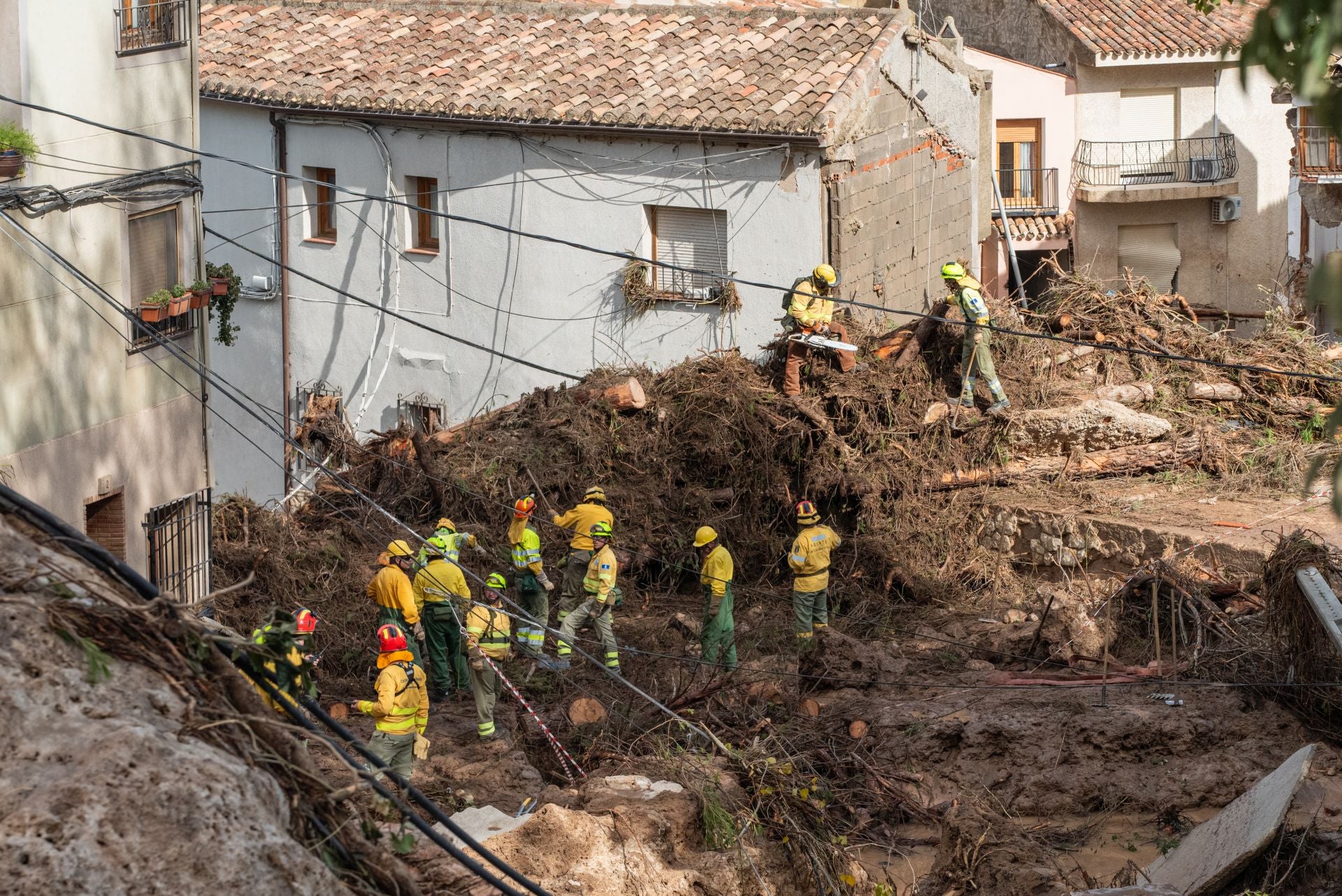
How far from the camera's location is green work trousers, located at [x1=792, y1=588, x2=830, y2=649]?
1495 centimetres

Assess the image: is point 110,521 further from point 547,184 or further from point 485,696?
point 547,184

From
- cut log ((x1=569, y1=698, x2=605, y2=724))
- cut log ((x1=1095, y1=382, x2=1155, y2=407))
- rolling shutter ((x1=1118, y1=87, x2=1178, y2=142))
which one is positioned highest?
rolling shutter ((x1=1118, y1=87, x2=1178, y2=142))

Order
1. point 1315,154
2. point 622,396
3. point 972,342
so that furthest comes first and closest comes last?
point 1315,154 < point 622,396 < point 972,342

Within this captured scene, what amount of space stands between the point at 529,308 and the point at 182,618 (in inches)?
680

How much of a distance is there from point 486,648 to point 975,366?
261 inches

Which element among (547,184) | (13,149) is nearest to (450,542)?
(13,149)

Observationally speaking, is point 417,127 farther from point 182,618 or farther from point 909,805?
point 182,618

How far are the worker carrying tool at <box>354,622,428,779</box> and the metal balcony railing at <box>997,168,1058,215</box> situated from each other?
85.7 ft

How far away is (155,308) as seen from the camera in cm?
1424

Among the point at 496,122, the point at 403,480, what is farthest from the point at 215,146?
the point at 403,480

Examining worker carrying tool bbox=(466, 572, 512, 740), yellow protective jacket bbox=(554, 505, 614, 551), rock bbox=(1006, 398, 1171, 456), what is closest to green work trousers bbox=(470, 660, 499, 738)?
worker carrying tool bbox=(466, 572, 512, 740)

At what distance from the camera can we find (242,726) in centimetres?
536

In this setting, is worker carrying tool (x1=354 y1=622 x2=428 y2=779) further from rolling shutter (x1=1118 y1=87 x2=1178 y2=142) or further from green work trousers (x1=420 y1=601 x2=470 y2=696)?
rolling shutter (x1=1118 y1=87 x2=1178 y2=142)

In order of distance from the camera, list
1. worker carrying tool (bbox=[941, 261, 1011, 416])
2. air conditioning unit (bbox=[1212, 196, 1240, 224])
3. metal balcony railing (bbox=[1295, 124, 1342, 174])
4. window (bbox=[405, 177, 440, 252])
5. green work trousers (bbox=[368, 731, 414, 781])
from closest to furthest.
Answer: green work trousers (bbox=[368, 731, 414, 781]) → worker carrying tool (bbox=[941, 261, 1011, 416]) → window (bbox=[405, 177, 440, 252]) → metal balcony railing (bbox=[1295, 124, 1342, 174]) → air conditioning unit (bbox=[1212, 196, 1240, 224])
